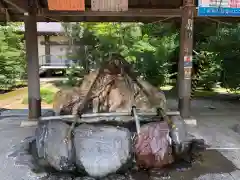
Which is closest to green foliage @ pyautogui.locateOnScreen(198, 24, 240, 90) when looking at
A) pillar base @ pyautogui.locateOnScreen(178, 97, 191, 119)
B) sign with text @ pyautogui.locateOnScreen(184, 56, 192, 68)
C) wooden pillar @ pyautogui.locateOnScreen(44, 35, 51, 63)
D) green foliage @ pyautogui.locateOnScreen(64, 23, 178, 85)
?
green foliage @ pyautogui.locateOnScreen(64, 23, 178, 85)

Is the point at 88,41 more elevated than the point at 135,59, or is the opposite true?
the point at 88,41

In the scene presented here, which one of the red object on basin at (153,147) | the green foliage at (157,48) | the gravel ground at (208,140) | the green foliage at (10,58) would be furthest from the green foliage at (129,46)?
the red object on basin at (153,147)

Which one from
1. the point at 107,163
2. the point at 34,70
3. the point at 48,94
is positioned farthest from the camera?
the point at 48,94

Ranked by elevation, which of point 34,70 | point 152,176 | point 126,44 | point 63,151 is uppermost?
point 126,44

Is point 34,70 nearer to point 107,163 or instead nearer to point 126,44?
point 107,163

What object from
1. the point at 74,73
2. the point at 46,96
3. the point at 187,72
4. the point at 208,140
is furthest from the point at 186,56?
the point at 74,73

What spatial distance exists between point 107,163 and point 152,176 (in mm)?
673

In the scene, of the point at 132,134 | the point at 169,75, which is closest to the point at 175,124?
the point at 132,134

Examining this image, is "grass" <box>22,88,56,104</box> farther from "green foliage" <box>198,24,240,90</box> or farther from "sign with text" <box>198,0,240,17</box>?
"sign with text" <box>198,0,240,17</box>

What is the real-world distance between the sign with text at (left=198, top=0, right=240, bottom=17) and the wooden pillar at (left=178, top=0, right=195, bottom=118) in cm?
29

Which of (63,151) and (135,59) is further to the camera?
(135,59)

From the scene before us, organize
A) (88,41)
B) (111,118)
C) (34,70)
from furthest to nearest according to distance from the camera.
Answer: (88,41), (34,70), (111,118)

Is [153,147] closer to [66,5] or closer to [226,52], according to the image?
[66,5]

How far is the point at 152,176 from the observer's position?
4.15 m
